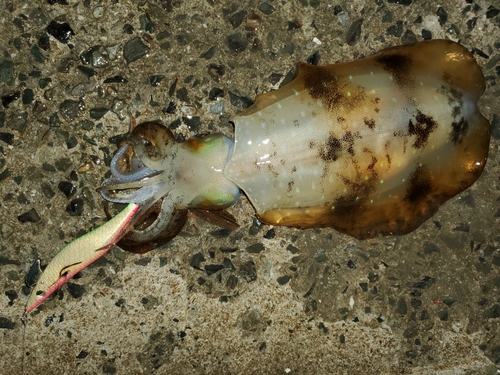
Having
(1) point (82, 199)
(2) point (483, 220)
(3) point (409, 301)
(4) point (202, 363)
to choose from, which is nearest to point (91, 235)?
(1) point (82, 199)

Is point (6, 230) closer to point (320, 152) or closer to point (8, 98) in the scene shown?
point (8, 98)

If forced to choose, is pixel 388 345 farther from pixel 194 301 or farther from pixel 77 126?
pixel 77 126

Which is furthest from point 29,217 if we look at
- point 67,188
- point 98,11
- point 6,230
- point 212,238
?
point 98,11

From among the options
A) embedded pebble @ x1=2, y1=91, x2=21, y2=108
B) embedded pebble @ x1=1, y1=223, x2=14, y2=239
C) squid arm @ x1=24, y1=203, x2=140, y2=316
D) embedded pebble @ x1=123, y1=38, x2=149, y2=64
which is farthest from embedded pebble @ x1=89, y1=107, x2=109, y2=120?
embedded pebble @ x1=1, y1=223, x2=14, y2=239

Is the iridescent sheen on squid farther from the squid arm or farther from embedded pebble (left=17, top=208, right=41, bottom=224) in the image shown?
embedded pebble (left=17, top=208, right=41, bottom=224)

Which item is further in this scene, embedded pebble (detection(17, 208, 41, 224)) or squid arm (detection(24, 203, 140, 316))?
embedded pebble (detection(17, 208, 41, 224))

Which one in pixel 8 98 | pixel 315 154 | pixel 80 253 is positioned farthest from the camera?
pixel 8 98
